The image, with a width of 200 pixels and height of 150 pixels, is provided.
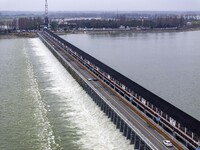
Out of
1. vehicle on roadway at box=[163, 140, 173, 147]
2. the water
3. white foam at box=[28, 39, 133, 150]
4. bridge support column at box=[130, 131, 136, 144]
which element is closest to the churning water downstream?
white foam at box=[28, 39, 133, 150]

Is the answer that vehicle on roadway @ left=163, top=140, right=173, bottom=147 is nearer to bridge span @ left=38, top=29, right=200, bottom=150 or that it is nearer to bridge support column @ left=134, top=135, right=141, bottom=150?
bridge span @ left=38, top=29, right=200, bottom=150

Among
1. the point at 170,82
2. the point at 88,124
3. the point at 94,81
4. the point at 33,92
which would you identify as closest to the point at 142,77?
the point at 170,82

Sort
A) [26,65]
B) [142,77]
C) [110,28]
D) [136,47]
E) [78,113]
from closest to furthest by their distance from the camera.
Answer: [78,113] → [142,77] → [26,65] → [136,47] → [110,28]

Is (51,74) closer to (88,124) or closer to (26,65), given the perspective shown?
(26,65)

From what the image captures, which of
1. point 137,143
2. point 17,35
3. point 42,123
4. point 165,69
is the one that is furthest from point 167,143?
point 17,35

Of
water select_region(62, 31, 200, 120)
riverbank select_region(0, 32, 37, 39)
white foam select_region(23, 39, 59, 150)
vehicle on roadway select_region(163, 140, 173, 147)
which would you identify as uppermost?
riverbank select_region(0, 32, 37, 39)

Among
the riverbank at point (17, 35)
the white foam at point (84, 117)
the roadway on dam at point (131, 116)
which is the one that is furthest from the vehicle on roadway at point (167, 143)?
the riverbank at point (17, 35)
